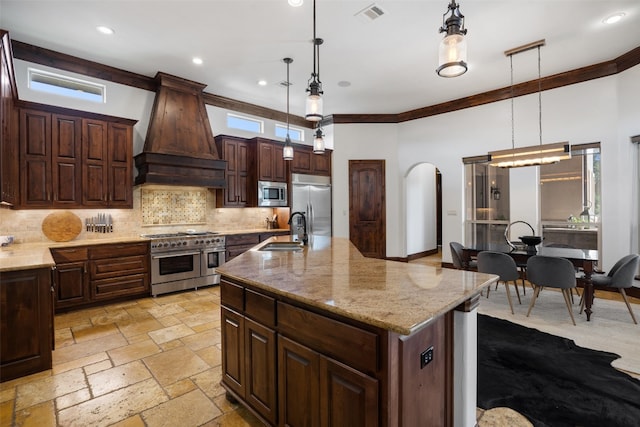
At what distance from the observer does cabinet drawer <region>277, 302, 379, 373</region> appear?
1223mm

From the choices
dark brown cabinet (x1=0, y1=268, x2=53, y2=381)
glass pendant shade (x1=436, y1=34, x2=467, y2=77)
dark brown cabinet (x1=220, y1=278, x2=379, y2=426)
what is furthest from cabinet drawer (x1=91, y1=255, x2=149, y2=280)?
glass pendant shade (x1=436, y1=34, x2=467, y2=77)

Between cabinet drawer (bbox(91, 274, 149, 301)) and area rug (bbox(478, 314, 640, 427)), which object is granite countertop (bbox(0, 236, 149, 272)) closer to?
cabinet drawer (bbox(91, 274, 149, 301))

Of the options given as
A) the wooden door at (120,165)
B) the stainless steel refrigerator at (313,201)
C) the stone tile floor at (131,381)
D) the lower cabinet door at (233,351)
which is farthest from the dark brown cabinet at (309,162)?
the lower cabinet door at (233,351)

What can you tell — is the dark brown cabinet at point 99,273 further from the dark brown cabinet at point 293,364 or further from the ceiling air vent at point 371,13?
the ceiling air vent at point 371,13

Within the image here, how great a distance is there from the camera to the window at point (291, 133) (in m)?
6.94

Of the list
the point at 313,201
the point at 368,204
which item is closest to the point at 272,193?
the point at 313,201

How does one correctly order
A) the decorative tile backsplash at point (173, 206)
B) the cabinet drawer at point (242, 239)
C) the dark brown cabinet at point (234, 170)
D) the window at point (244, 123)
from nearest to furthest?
the decorative tile backsplash at point (173, 206) → the cabinet drawer at point (242, 239) → the dark brown cabinet at point (234, 170) → the window at point (244, 123)

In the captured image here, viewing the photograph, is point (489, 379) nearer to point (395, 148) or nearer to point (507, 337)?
point (507, 337)

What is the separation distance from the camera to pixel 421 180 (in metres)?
8.15

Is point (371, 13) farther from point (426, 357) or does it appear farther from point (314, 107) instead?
point (426, 357)

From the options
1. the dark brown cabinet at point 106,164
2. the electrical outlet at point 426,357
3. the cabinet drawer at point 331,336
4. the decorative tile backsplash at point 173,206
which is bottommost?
the electrical outlet at point 426,357

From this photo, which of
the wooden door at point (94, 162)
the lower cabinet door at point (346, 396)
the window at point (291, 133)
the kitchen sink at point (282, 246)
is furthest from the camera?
the window at point (291, 133)

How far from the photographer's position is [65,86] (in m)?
4.41

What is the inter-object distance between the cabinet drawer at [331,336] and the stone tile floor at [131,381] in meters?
0.92
